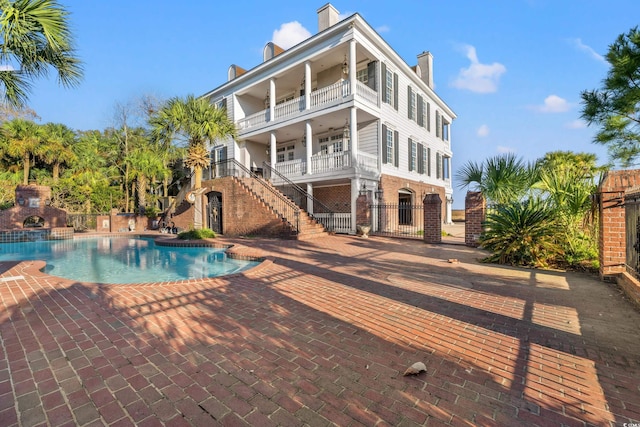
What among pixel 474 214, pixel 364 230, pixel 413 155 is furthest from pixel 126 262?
pixel 413 155

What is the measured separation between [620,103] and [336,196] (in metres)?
11.8

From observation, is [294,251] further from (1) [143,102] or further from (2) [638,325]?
(1) [143,102]

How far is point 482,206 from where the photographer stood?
9.73 meters

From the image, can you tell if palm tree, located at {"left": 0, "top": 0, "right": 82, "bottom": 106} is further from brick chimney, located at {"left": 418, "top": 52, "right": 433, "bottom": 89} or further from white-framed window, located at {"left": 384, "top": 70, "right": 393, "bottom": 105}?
brick chimney, located at {"left": 418, "top": 52, "right": 433, "bottom": 89}

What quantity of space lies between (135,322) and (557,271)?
26.0 feet

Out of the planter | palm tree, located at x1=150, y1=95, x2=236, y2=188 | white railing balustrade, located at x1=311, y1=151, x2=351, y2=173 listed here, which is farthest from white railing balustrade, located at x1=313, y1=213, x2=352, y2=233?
palm tree, located at x1=150, y1=95, x2=236, y2=188

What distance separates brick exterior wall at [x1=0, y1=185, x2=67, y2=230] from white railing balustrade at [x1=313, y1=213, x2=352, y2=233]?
16.3m

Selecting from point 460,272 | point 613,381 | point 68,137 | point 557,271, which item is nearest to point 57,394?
point 613,381

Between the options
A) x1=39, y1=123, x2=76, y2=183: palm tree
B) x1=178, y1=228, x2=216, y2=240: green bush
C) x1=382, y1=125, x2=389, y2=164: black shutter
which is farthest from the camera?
x1=39, y1=123, x2=76, y2=183: palm tree

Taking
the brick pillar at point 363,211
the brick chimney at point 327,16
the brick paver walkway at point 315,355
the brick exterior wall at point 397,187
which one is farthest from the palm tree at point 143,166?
the brick paver walkway at point 315,355

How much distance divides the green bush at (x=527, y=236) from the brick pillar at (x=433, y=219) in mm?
3389

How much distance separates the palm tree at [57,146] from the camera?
19.6 meters

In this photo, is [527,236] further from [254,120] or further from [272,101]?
[254,120]

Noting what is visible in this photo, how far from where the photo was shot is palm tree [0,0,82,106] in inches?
217
